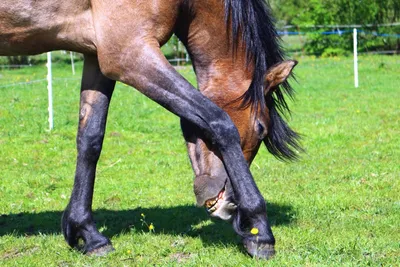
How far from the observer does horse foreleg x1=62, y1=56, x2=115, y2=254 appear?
5.16 m

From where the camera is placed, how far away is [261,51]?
4.91 meters

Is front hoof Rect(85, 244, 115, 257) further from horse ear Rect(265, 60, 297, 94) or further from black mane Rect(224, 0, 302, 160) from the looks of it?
horse ear Rect(265, 60, 297, 94)

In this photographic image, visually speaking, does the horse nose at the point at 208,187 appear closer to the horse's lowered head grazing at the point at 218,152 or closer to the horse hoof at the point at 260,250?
the horse's lowered head grazing at the point at 218,152

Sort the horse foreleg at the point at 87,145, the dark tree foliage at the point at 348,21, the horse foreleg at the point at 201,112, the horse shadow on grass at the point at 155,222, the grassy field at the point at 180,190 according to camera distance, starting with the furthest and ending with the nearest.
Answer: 1. the dark tree foliage at the point at 348,21
2. the horse shadow on grass at the point at 155,222
3. the horse foreleg at the point at 87,145
4. the grassy field at the point at 180,190
5. the horse foreleg at the point at 201,112

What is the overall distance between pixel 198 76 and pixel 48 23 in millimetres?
1111

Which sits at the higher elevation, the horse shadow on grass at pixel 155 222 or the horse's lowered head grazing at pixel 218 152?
the horse's lowered head grazing at pixel 218 152

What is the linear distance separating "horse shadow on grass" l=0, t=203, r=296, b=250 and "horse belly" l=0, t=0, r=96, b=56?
1.65 metres

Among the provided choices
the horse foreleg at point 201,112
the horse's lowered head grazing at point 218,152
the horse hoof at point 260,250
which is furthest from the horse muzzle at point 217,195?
the horse hoof at point 260,250

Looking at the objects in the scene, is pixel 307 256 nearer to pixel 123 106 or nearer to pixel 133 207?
pixel 133 207

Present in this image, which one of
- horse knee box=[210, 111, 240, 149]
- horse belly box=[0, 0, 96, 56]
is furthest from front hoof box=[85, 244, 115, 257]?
horse belly box=[0, 0, 96, 56]

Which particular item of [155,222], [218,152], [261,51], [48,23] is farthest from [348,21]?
[48,23]

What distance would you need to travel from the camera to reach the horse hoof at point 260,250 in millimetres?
4461

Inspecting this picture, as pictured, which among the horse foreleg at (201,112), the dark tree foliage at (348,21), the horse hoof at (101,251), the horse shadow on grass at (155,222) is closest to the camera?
the horse foreleg at (201,112)

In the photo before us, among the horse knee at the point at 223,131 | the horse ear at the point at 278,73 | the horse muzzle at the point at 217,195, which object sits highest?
the horse ear at the point at 278,73
